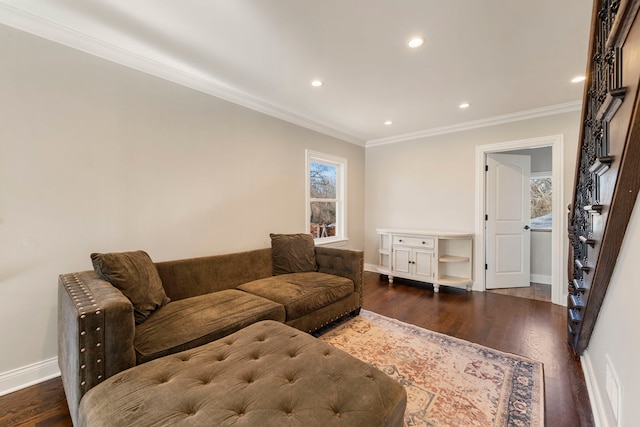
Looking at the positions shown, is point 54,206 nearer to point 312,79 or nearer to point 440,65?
point 312,79

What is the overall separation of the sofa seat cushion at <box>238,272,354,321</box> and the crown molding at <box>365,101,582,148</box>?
9.20ft

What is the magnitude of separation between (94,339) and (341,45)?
2.36 metres

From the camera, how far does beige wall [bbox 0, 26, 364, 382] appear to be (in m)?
1.73

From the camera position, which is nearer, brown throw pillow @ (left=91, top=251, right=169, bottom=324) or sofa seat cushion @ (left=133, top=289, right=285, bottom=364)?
sofa seat cushion @ (left=133, top=289, right=285, bottom=364)

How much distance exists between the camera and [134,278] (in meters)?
1.79

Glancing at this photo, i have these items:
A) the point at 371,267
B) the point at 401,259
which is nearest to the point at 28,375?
the point at 401,259

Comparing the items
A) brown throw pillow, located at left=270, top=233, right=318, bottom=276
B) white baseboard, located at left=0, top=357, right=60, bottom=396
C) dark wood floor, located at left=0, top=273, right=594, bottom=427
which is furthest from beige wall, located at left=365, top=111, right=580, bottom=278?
white baseboard, located at left=0, top=357, right=60, bottom=396

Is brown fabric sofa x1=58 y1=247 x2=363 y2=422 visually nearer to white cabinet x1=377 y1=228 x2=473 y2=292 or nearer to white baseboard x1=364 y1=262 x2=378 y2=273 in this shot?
white cabinet x1=377 y1=228 x2=473 y2=292

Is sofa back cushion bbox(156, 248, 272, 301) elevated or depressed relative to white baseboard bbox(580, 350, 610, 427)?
elevated

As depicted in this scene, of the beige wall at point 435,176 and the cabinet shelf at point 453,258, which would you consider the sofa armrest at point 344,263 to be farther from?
the beige wall at point 435,176

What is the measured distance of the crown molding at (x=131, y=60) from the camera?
5.66 ft

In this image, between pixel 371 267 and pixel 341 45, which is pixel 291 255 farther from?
pixel 371 267

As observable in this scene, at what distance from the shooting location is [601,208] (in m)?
1.19

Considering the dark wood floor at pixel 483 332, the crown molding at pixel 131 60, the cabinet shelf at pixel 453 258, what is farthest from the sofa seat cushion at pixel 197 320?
the cabinet shelf at pixel 453 258
